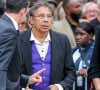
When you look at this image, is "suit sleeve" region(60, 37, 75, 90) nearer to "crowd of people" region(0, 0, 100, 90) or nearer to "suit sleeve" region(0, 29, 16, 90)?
"crowd of people" region(0, 0, 100, 90)

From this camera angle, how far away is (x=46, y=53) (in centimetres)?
666

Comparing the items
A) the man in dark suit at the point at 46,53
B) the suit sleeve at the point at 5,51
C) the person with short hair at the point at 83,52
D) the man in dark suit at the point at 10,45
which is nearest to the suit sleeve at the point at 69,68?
the man in dark suit at the point at 46,53

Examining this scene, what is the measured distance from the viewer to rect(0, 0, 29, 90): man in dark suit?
5035 mm

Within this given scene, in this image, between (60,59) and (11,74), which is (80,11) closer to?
(60,59)

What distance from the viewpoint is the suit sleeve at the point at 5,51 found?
16.5 feet

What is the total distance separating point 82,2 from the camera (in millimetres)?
9578

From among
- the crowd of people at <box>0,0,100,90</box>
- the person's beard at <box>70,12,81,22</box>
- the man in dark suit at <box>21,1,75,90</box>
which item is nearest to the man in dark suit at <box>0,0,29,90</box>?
the crowd of people at <box>0,0,100,90</box>

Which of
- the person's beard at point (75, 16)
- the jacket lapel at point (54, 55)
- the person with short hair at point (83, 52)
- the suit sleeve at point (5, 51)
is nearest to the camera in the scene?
the suit sleeve at point (5, 51)

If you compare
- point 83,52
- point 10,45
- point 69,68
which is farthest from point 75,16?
point 10,45

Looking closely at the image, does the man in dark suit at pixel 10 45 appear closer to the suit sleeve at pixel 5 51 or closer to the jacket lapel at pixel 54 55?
the suit sleeve at pixel 5 51

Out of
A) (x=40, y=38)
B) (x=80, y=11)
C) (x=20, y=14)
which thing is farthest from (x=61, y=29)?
(x=20, y=14)

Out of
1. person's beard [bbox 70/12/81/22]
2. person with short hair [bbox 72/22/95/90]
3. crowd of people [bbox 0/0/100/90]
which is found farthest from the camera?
person's beard [bbox 70/12/81/22]

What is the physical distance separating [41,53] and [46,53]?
69mm

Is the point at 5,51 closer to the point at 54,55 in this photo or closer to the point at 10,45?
the point at 10,45
